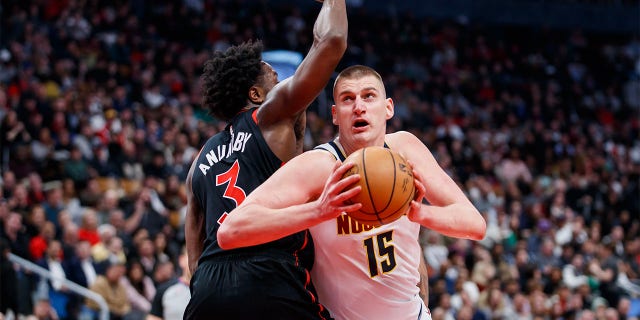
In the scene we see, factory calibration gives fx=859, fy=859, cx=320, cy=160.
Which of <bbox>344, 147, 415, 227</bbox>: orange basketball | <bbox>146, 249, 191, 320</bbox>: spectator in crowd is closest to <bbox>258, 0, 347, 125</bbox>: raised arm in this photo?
<bbox>344, 147, 415, 227</bbox>: orange basketball

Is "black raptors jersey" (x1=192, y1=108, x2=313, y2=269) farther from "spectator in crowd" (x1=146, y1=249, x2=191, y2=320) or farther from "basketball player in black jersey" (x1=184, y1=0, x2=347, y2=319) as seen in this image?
"spectator in crowd" (x1=146, y1=249, x2=191, y2=320)

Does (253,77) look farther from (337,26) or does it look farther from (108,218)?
(108,218)

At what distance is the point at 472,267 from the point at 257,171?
1019 centimetres

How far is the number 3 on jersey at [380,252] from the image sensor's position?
13.2 ft

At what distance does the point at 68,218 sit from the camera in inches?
398

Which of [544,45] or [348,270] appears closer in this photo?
[348,270]

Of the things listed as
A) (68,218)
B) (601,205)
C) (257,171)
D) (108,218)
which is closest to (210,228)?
(257,171)

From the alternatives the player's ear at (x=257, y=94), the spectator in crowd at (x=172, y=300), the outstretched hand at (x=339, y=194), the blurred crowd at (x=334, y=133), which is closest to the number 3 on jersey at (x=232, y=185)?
the player's ear at (x=257, y=94)

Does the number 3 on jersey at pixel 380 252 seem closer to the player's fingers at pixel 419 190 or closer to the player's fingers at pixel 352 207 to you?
the player's fingers at pixel 419 190

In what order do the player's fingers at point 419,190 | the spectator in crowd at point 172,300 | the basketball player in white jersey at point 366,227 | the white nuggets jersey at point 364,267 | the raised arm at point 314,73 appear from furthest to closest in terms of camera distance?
1. the spectator in crowd at point 172,300
2. the white nuggets jersey at point 364,267
3. the raised arm at point 314,73
4. the basketball player in white jersey at point 366,227
5. the player's fingers at point 419,190

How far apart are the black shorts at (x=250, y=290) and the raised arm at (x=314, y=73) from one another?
69 cm

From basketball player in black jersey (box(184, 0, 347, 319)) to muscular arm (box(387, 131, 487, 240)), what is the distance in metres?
0.54

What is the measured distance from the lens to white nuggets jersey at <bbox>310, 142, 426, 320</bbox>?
4.02m

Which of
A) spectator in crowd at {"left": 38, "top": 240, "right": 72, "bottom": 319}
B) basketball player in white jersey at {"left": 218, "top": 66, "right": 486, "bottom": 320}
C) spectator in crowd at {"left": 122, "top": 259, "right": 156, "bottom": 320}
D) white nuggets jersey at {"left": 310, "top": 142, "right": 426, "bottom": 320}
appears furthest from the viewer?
spectator in crowd at {"left": 122, "top": 259, "right": 156, "bottom": 320}
